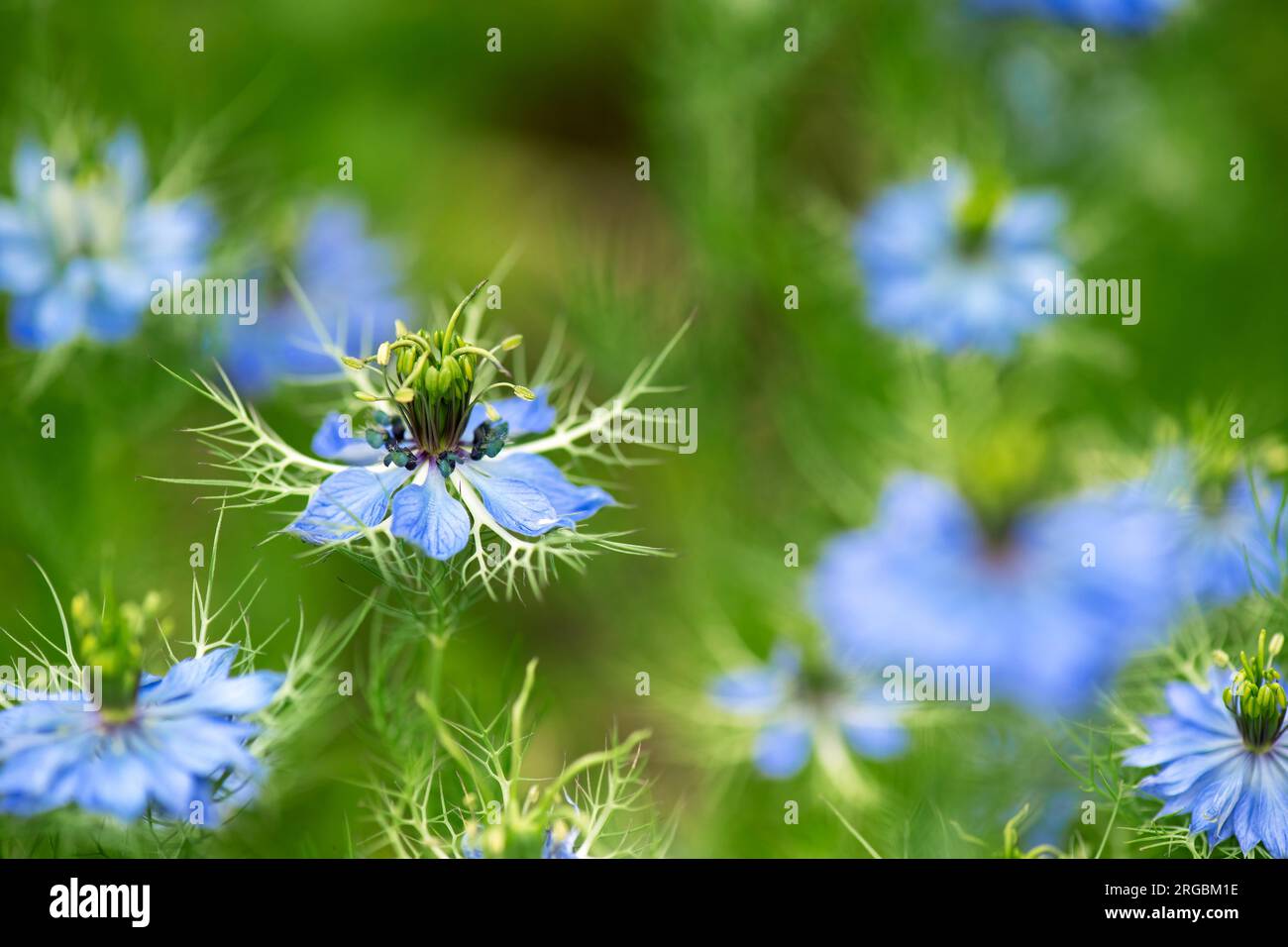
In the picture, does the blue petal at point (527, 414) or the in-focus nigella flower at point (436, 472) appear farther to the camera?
the blue petal at point (527, 414)

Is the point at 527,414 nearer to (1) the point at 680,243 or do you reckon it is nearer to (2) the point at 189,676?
(2) the point at 189,676

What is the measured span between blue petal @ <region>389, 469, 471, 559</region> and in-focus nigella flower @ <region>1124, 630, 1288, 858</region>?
0.70 m

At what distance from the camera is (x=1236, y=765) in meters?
1.29

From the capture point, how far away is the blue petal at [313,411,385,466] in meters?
1.38

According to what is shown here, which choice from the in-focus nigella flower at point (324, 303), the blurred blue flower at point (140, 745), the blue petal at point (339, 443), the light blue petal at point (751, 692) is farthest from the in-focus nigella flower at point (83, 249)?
the light blue petal at point (751, 692)

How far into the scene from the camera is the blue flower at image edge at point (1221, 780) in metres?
1.27

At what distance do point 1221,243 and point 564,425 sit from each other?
239 cm

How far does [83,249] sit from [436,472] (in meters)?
1.05

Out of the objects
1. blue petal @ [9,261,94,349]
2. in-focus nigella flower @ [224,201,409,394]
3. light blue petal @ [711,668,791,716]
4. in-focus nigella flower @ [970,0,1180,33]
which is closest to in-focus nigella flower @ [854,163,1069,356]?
in-focus nigella flower @ [970,0,1180,33]

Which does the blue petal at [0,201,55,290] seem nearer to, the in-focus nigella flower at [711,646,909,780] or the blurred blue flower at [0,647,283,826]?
the blurred blue flower at [0,647,283,826]

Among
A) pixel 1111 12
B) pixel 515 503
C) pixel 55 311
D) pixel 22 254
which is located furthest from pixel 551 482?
pixel 1111 12

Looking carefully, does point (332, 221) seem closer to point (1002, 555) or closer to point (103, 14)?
point (103, 14)

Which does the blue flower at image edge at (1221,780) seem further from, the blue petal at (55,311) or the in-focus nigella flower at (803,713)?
the blue petal at (55,311)
